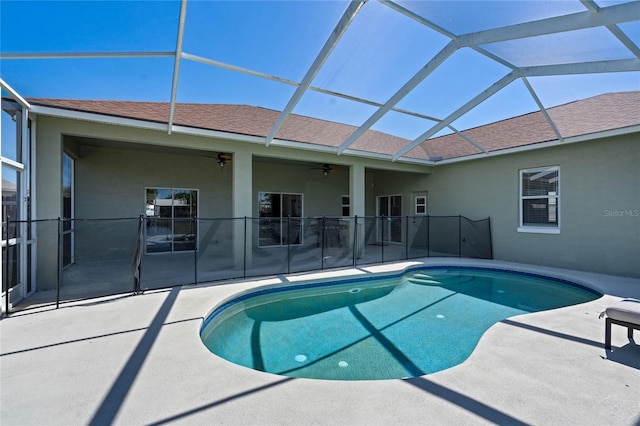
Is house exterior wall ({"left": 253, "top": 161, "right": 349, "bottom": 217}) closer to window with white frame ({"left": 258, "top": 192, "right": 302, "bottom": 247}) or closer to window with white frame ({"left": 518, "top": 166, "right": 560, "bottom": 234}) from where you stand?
window with white frame ({"left": 258, "top": 192, "right": 302, "bottom": 247})

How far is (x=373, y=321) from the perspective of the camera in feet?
15.8

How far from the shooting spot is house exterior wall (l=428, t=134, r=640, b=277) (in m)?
6.50

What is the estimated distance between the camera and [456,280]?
289 inches

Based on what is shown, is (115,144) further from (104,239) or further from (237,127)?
(237,127)

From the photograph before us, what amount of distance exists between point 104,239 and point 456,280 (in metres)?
8.51

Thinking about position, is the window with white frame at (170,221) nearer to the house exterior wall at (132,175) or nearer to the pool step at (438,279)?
the house exterior wall at (132,175)

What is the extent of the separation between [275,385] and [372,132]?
8.52m

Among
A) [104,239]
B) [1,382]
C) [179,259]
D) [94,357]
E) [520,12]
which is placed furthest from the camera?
[179,259]

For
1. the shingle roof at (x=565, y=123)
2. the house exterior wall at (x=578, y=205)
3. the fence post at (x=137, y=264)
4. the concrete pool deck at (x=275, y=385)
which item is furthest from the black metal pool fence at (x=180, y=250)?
the shingle roof at (x=565, y=123)

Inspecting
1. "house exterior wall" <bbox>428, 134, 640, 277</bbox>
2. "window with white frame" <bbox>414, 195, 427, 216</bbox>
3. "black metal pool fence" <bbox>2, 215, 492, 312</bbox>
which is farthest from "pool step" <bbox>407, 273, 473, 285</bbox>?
"window with white frame" <bbox>414, 195, 427, 216</bbox>

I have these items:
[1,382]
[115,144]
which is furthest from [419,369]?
[115,144]

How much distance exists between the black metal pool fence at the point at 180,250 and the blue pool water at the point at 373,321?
47.5 inches

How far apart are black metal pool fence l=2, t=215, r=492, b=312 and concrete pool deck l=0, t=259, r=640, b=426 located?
1.58m

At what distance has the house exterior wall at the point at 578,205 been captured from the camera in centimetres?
650
